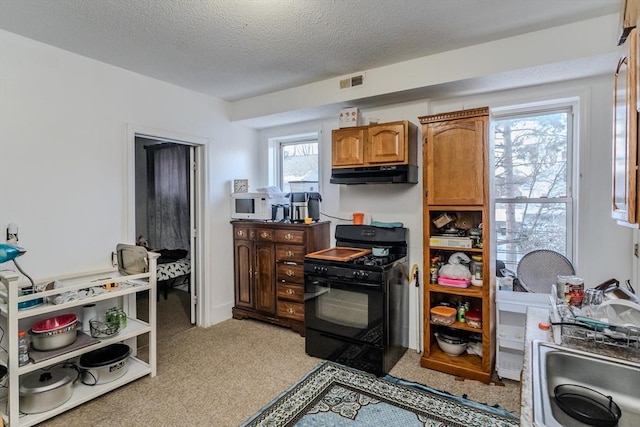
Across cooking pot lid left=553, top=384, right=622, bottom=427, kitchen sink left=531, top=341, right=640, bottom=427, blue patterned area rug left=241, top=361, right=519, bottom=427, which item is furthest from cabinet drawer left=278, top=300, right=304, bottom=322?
cooking pot lid left=553, top=384, right=622, bottom=427

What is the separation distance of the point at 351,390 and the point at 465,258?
4.56ft

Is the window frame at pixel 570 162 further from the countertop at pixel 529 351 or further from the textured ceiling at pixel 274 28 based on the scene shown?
the countertop at pixel 529 351

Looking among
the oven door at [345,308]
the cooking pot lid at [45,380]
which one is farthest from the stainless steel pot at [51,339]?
the oven door at [345,308]

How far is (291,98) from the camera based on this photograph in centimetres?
346

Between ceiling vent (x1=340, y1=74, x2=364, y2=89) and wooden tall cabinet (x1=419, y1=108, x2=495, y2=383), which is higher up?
ceiling vent (x1=340, y1=74, x2=364, y2=89)

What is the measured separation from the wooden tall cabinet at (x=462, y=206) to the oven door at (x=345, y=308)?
0.47 metres

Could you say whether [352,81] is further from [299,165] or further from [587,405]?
[587,405]

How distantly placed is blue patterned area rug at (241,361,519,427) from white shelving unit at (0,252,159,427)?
3.82ft

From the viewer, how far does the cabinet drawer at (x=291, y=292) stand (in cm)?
353

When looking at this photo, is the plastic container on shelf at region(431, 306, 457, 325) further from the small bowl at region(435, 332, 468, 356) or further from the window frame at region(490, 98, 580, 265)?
the window frame at region(490, 98, 580, 265)

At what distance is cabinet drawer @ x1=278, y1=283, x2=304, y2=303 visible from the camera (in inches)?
139

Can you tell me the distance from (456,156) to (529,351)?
1.63m

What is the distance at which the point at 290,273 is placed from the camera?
3.57 metres

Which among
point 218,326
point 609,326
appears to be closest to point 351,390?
point 609,326
